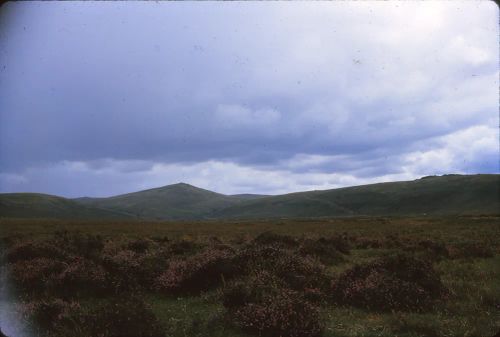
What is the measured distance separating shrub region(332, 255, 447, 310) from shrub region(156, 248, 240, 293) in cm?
384

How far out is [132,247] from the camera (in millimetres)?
23109

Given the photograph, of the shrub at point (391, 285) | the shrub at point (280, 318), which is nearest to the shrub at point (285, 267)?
the shrub at point (391, 285)

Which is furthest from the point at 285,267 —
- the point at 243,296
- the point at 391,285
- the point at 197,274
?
the point at 391,285

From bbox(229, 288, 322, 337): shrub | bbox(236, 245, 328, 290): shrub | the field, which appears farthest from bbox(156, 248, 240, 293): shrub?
bbox(229, 288, 322, 337): shrub

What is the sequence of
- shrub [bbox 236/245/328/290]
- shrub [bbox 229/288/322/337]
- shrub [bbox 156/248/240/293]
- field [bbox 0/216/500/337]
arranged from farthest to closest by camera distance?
shrub [bbox 156/248/240/293] < shrub [bbox 236/245/328/290] < field [bbox 0/216/500/337] < shrub [bbox 229/288/322/337]

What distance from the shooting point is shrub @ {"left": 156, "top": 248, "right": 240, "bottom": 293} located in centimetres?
1355

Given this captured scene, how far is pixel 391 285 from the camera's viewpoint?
12.1m

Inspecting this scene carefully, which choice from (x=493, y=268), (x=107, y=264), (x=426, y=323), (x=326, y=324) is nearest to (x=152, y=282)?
(x=107, y=264)

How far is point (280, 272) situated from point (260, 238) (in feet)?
30.8

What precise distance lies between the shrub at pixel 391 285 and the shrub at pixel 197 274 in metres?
3.84

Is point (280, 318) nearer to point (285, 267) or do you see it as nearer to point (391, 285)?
point (391, 285)

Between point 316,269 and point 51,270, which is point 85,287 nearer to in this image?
point 51,270

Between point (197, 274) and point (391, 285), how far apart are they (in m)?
6.32

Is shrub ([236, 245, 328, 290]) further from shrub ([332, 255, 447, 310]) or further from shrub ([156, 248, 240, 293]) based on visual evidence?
shrub ([332, 255, 447, 310])
